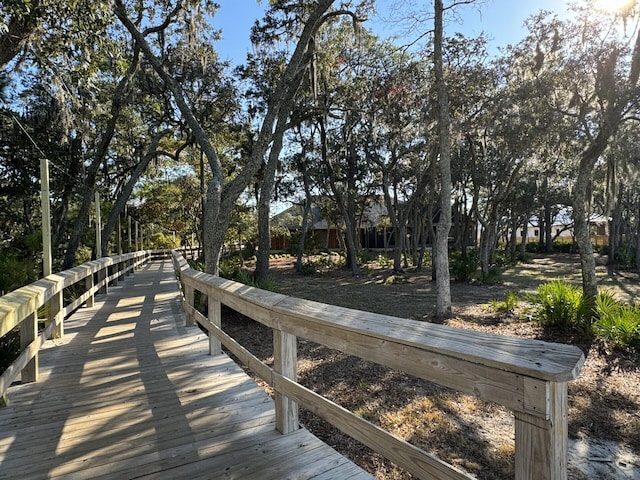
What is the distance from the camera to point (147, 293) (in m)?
9.52

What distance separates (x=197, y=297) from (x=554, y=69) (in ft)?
33.5

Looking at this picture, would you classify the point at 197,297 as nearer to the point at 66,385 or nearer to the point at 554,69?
the point at 66,385

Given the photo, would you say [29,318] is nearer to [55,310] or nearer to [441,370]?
[55,310]

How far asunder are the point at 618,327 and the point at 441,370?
6067 mm

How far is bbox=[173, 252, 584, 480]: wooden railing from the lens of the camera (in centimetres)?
115

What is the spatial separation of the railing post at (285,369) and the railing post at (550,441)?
1491mm

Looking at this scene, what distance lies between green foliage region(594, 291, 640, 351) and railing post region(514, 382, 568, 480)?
6074 millimetres

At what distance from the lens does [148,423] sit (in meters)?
2.76

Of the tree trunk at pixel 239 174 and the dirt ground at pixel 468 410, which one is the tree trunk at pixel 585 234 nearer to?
the dirt ground at pixel 468 410

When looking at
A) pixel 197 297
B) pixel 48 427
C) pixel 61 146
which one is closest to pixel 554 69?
pixel 197 297

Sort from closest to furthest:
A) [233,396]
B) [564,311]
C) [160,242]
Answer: [233,396] < [564,311] < [160,242]

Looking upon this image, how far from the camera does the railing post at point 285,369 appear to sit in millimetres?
2473

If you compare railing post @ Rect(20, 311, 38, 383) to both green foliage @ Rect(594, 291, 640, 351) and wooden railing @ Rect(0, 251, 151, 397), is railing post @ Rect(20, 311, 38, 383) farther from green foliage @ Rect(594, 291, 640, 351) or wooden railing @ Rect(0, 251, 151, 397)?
green foliage @ Rect(594, 291, 640, 351)

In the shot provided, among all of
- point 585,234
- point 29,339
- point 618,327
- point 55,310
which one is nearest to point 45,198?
point 55,310
